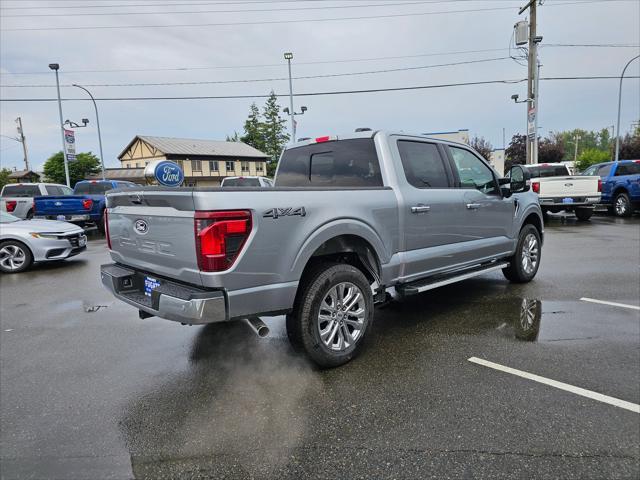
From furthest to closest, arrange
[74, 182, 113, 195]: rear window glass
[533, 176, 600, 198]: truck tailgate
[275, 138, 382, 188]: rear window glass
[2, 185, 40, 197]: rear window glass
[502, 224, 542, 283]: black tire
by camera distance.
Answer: [74, 182, 113, 195]: rear window glass < [2, 185, 40, 197]: rear window glass < [533, 176, 600, 198]: truck tailgate < [502, 224, 542, 283]: black tire < [275, 138, 382, 188]: rear window glass

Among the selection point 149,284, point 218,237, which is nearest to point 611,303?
point 218,237

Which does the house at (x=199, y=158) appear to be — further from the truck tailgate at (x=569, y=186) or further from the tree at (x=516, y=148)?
the truck tailgate at (x=569, y=186)

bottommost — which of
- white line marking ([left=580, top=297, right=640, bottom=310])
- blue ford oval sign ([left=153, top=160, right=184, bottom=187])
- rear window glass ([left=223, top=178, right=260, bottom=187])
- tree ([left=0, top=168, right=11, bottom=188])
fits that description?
white line marking ([left=580, top=297, right=640, bottom=310])

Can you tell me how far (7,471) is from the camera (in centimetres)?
242

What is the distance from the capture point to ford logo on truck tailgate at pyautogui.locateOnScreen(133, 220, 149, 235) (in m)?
3.33

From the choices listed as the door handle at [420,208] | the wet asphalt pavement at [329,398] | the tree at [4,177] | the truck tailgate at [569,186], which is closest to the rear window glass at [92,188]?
the wet asphalt pavement at [329,398]

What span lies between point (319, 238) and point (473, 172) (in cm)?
269

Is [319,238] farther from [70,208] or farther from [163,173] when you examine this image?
[70,208]

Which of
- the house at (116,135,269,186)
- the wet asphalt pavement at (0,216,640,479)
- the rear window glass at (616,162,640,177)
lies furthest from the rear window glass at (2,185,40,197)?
the house at (116,135,269,186)

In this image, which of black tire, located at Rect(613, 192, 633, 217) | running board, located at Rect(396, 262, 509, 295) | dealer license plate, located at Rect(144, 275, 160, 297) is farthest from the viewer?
black tire, located at Rect(613, 192, 633, 217)

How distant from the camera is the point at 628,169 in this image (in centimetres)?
1535

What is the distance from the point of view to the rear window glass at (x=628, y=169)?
1521 cm

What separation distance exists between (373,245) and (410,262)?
0.59m

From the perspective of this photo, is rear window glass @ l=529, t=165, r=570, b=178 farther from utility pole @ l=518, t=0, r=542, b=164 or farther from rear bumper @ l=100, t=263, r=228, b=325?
rear bumper @ l=100, t=263, r=228, b=325
